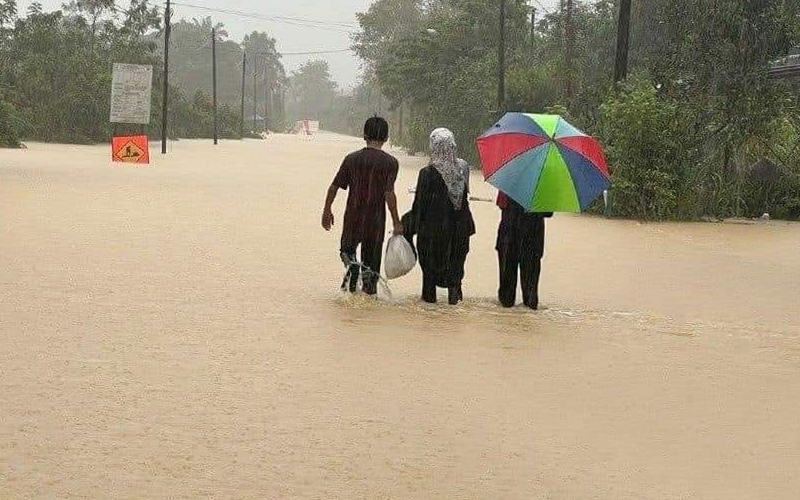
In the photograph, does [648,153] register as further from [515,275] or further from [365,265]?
[365,265]

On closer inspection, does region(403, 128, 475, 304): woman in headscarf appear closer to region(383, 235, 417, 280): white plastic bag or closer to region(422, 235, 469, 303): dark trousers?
region(422, 235, 469, 303): dark trousers

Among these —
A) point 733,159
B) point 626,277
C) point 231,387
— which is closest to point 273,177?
point 733,159

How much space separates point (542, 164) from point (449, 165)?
0.80 m

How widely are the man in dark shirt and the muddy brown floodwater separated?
0.64m

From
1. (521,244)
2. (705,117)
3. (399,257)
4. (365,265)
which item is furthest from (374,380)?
(705,117)

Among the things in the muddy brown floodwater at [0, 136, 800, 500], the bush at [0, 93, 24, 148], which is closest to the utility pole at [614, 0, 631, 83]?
the muddy brown floodwater at [0, 136, 800, 500]

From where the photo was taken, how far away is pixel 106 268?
38.1 feet

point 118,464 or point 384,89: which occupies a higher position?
point 384,89

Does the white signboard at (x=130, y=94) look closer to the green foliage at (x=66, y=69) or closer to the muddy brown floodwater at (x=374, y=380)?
the green foliage at (x=66, y=69)

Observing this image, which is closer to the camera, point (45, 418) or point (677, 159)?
point (45, 418)

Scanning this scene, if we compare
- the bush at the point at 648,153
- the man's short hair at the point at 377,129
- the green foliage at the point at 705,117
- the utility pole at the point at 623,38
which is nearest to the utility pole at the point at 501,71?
the green foliage at the point at 705,117

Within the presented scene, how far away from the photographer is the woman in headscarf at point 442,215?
930 cm

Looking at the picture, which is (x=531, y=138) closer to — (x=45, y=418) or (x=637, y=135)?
(x=45, y=418)

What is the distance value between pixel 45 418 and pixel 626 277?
346 inches
